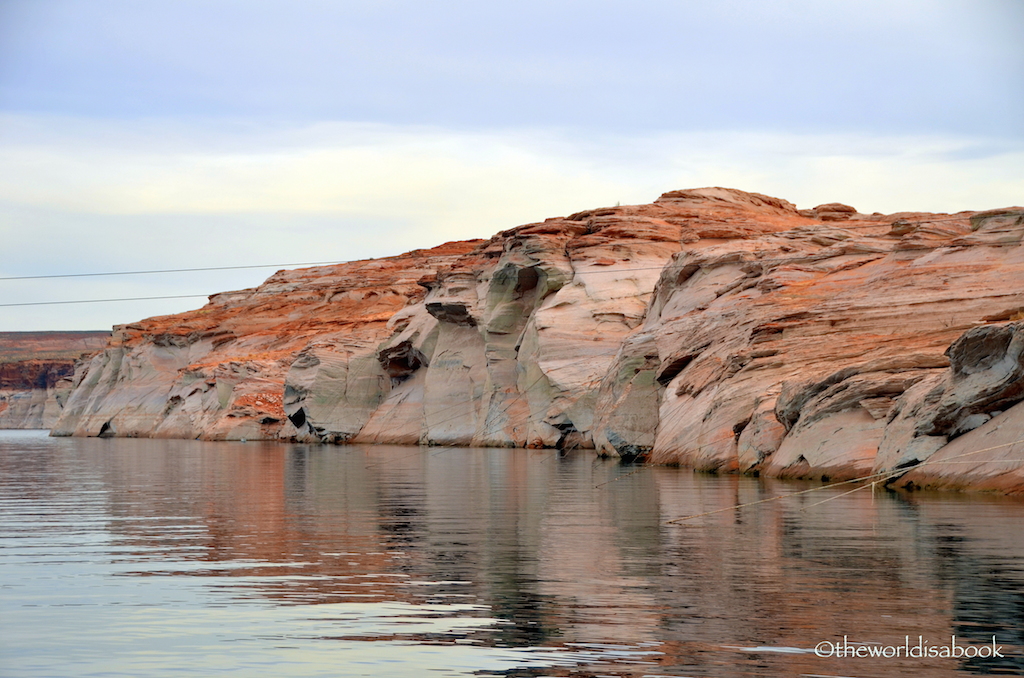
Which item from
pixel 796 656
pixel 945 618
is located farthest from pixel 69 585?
pixel 945 618

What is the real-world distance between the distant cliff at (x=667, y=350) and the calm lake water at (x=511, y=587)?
3039 mm

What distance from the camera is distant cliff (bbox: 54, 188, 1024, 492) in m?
22.7

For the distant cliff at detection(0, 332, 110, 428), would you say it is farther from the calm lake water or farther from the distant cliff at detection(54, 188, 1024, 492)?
the calm lake water

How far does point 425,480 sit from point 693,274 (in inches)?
653

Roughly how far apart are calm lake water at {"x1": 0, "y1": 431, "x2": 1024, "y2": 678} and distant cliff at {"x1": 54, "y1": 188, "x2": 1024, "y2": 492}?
304 centimetres

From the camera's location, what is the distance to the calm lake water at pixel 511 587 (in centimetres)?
738

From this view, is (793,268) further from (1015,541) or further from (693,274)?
(1015,541)

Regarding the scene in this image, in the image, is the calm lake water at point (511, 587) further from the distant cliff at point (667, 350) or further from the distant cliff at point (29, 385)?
the distant cliff at point (29, 385)

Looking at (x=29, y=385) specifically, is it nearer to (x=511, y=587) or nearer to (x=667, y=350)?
(x=667, y=350)

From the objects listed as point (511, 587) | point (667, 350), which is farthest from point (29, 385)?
point (511, 587)

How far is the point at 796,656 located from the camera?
723cm

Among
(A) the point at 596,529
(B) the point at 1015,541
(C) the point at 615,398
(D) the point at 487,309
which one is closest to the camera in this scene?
(B) the point at 1015,541

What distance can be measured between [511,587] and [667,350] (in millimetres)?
26979

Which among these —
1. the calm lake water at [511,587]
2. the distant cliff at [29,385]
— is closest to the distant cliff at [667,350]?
the calm lake water at [511,587]
